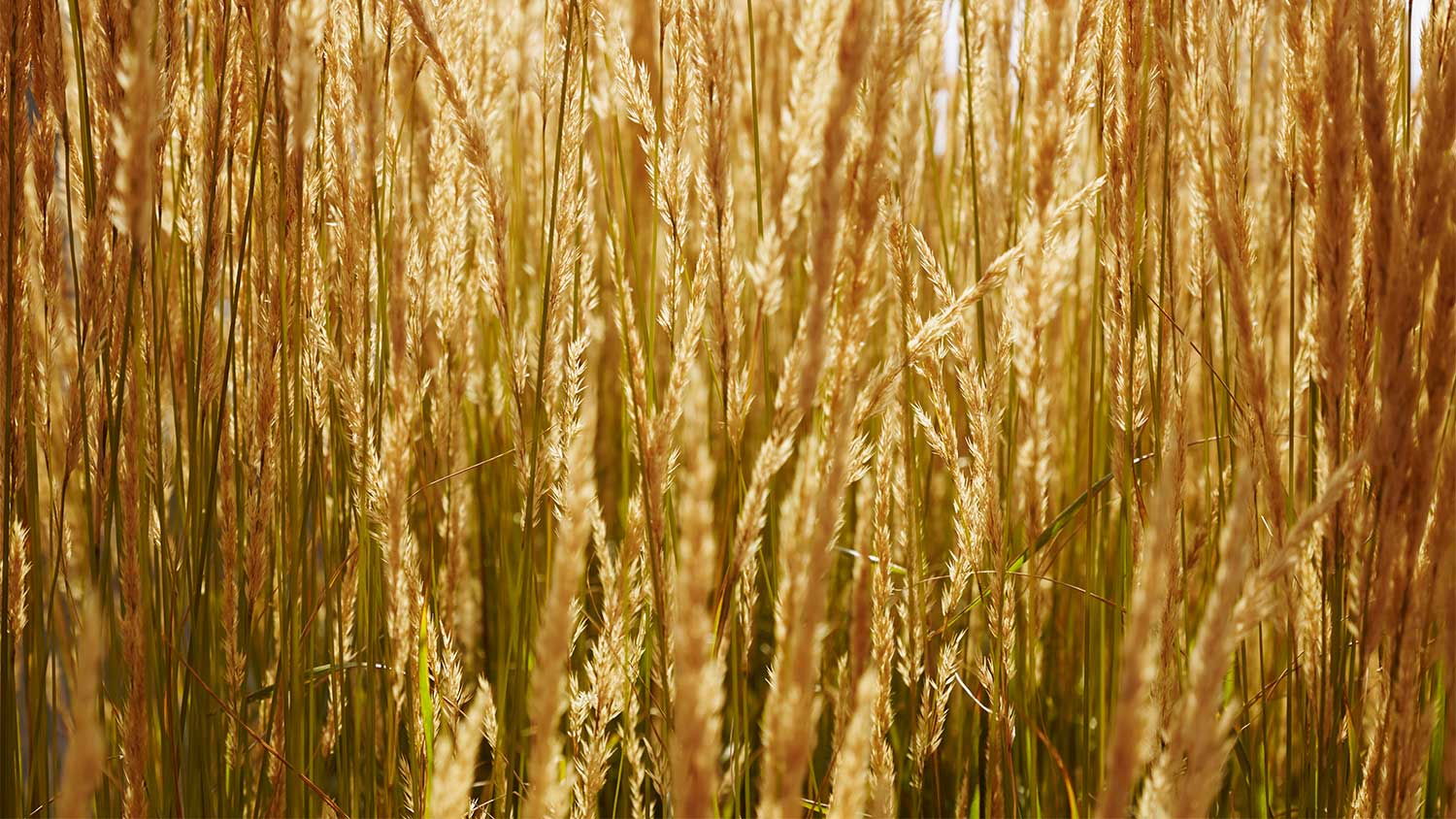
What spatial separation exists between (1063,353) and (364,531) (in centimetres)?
160

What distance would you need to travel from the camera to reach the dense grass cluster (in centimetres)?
84

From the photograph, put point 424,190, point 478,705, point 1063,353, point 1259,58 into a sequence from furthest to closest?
point 1063,353 → point 1259,58 → point 424,190 → point 478,705

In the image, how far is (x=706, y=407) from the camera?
32.5 inches

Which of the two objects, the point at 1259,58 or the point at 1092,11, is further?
the point at 1259,58

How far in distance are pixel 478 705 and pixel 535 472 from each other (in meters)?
0.63

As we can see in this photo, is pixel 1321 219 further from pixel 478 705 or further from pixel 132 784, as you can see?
pixel 132 784

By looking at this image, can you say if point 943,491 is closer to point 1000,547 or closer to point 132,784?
point 1000,547

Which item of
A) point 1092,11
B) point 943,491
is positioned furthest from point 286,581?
point 943,491

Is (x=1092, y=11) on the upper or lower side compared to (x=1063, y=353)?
upper

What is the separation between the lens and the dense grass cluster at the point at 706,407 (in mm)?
842

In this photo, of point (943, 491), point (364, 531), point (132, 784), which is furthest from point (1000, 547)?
point (943, 491)

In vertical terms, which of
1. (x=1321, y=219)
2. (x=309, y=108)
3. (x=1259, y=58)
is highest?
(x=1259, y=58)

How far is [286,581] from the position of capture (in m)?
1.39

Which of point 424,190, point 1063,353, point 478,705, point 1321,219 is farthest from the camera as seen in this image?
point 1063,353
